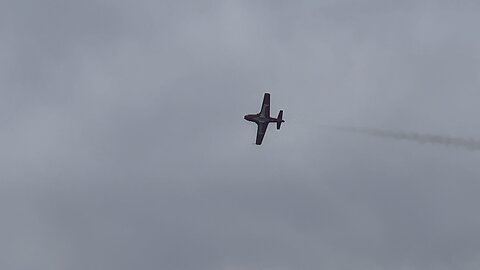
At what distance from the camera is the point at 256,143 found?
450ft

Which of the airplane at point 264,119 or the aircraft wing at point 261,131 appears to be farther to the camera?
the aircraft wing at point 261,131

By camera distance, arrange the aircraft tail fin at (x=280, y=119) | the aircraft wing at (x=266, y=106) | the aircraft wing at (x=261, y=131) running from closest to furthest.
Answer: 1. the aircraft tail fin at (x=280, y=119)
2. the aircraft wing at (x=266, y=106)
3. the aircraft wing at (x=261, y=131)

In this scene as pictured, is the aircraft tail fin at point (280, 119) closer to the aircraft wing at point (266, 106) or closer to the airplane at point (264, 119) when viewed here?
the airplane at point (264, 119)

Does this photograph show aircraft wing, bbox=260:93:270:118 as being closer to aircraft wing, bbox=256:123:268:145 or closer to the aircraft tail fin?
aircraft wing, bbox=256:123:268:145

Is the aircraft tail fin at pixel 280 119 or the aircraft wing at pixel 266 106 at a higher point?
the aircraft wing at pixel 266 106

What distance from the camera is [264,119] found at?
136000mm

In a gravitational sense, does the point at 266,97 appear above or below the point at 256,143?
above

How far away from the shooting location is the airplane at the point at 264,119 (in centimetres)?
13500

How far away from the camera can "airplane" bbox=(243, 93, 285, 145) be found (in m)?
135

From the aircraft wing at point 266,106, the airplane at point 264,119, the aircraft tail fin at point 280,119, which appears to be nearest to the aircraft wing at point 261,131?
the airplane at point 264,119

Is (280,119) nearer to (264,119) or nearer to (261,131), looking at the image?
(264,119)

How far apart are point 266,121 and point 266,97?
206 inches

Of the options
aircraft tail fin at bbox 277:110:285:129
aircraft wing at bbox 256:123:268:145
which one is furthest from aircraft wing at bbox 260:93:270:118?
aircraft tail fin at bbox 277:110:285:129

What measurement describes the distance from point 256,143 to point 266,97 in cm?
1036
